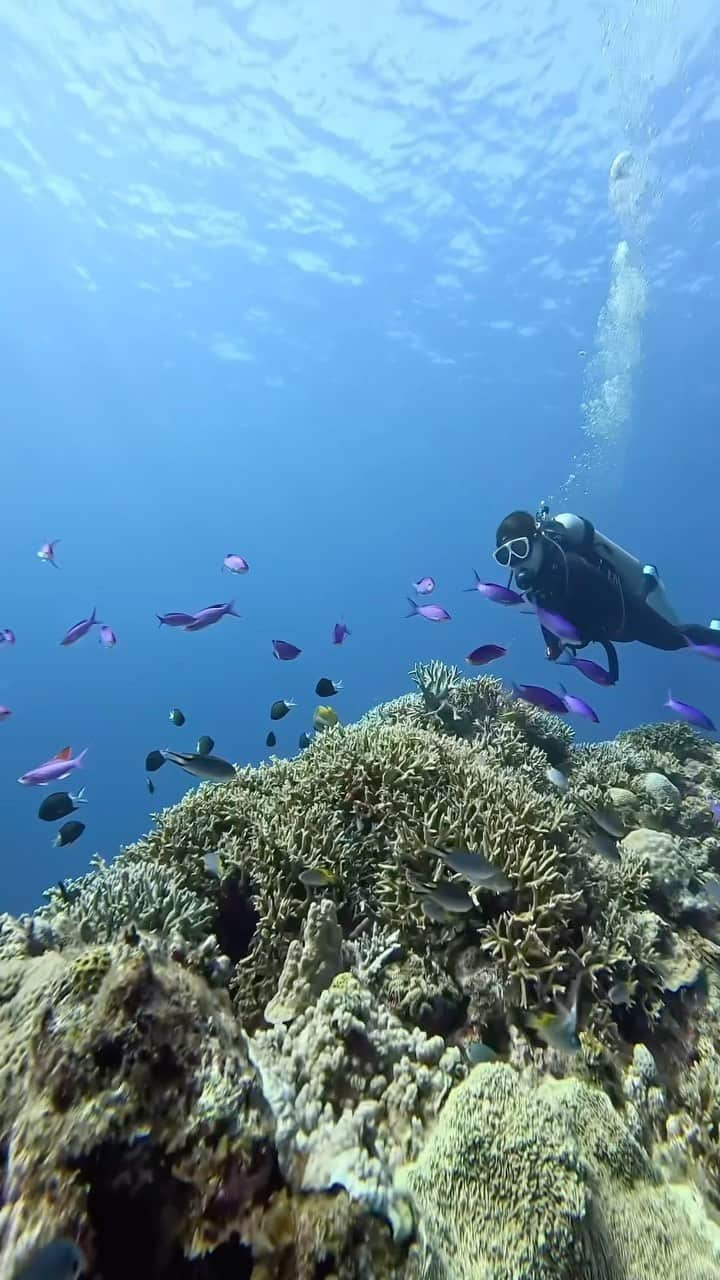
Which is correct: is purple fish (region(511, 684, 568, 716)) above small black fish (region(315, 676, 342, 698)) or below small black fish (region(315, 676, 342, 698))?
below

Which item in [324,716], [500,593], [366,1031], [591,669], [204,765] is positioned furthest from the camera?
[324,716]

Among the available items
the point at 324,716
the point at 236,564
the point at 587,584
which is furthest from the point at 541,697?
the point at 236,564

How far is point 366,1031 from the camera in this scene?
2.88 metres

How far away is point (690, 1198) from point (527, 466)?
89799mm

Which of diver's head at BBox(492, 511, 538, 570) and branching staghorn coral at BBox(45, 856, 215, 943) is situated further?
diver's head at BBox(492, 511, 538, 570)

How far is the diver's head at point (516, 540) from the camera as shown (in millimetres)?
7719

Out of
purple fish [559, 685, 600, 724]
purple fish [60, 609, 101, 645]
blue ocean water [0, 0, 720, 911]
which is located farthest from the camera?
blue ocean water [0, 0, 720, 911]

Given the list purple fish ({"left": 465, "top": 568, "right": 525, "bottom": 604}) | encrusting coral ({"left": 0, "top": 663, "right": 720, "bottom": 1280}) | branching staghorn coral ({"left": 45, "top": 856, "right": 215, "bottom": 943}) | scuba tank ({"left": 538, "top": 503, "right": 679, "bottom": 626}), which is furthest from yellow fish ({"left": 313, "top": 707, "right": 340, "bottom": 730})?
scuba tank ({"left": 538, "top": 503, "right": 679, "bottom": 626})

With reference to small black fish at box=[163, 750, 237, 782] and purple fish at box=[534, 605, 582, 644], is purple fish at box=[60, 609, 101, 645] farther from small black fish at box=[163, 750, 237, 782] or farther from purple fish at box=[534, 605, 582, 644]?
purple fish at box=[534, 605, 582, 644]

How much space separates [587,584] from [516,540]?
1.33 m

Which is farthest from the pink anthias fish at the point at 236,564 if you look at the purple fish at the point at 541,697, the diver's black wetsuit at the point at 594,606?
the purple fish at the point at 541,697

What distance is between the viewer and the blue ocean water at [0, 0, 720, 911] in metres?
24.8

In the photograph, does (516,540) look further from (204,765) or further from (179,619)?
(204,765)

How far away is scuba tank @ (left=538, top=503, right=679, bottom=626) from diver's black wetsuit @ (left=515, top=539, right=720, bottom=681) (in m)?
0.10
